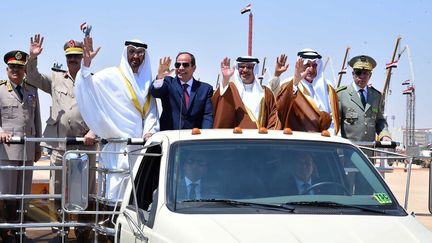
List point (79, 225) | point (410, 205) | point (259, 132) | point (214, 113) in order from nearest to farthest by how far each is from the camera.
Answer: point (259, 132) < point (79, 225) < point (214, 113) < point (410, 205)

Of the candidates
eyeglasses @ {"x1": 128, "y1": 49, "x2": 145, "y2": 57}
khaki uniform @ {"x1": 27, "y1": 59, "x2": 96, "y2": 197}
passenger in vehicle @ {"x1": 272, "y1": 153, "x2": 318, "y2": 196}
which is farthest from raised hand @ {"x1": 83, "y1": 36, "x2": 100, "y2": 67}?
passenger in vehicle @ {"x1": 272, "y1": 153, "x2": 318, "y2": 196}

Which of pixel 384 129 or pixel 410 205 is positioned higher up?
pixel 384 129

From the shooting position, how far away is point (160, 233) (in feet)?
16.4

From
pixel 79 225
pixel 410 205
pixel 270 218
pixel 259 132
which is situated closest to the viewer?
pixel 270 218

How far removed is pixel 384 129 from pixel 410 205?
7.79 meters

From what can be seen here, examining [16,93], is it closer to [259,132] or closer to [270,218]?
[259,132]

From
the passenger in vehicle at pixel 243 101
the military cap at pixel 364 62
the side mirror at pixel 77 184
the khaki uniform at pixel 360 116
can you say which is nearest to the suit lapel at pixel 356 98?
the khaki uniform at pixel 360 116

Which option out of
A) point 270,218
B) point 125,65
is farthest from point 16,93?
point 270,218

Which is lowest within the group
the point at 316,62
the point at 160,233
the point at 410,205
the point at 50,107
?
the point at 410,205

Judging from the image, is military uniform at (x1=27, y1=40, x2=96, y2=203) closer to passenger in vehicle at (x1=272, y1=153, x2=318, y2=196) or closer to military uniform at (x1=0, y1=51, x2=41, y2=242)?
military uniform at (x1=0, y1=51, x2=41, y2=242)

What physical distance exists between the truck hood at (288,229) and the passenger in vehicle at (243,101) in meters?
4.03

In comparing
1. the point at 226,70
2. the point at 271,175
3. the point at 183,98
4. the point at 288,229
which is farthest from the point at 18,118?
the point at 288,229

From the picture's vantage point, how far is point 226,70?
914cm

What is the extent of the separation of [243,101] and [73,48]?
224 centimetres
